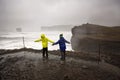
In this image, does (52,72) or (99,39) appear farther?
(99,39)

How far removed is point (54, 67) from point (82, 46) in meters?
34.3

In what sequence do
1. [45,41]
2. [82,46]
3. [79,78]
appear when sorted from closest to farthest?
[79,78] < [45,41] < [82,46]

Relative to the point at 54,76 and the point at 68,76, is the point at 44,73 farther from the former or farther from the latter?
the point at 68,76

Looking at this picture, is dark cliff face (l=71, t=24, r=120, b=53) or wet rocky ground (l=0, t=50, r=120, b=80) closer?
wet rocky ground (l=0, t=50, r=120, b=80)

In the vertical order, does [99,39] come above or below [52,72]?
below

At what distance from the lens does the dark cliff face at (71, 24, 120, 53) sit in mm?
32500

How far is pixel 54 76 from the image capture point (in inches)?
282

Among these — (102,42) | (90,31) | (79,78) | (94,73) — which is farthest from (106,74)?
(90,31)

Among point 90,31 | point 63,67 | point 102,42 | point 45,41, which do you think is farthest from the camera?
point 90,31

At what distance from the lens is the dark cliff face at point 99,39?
107ft

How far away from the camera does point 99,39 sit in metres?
36.1

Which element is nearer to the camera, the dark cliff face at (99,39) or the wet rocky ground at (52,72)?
the wet rocky ground at (52,72)

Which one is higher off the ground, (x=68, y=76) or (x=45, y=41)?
(x=45, y=41)

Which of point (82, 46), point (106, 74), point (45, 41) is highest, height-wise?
point (45, 41)
